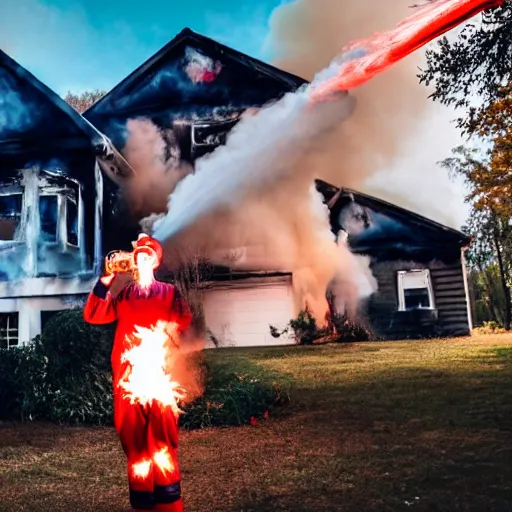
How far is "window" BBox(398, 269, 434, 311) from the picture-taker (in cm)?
410

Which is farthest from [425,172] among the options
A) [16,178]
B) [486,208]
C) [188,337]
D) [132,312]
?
[16,178]

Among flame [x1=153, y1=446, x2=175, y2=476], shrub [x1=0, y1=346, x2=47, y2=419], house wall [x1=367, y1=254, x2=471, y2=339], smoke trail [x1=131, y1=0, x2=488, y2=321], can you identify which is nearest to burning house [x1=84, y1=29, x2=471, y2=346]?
house wall [x1=367, y1=254, x2=471, y2=339]

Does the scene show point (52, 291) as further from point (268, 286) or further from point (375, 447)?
point (375, 447)

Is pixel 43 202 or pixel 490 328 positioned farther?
pixel 43 202

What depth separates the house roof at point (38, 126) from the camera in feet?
15.1

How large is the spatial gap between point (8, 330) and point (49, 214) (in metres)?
0.98

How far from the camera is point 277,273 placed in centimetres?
423

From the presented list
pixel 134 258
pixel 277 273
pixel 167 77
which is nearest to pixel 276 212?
pixel 277 273

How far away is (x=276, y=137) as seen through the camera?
4.20 meters

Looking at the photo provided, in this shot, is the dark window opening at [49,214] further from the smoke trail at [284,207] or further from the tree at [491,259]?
the tree at [491,259]

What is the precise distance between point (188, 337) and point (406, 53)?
2581 millimetres

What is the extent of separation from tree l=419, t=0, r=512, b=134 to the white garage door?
1.82 meters

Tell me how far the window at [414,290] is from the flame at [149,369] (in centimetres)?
205

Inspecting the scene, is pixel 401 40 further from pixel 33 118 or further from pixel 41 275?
pixel 41 275
